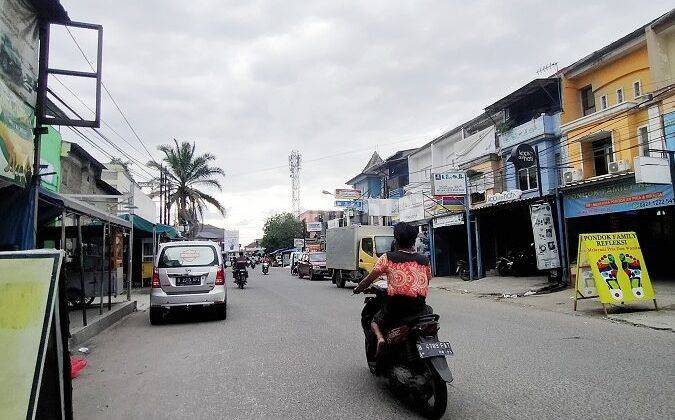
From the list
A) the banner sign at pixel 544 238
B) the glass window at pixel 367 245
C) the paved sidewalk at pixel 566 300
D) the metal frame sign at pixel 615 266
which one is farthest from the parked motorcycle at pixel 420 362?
the glass window at pixel 367 245

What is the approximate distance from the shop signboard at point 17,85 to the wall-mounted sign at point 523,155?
632 inches

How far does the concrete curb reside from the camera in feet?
29.8

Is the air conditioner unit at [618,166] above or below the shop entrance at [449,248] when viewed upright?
above

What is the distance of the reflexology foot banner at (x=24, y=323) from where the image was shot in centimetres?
310

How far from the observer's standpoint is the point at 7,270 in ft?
10.7

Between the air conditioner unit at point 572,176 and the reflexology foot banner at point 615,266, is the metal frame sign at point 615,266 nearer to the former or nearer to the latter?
the reflexology foot banner at point 615,266

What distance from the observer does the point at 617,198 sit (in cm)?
1688

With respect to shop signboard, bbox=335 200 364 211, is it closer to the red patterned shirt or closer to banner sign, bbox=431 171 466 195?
banner sign, bbox=431 171 466 195

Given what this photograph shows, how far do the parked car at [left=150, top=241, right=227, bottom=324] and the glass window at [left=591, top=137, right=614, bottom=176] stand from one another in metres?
16.0

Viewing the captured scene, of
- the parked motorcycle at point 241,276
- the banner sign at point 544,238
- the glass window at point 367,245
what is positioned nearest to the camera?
the banner sign at point 544,238

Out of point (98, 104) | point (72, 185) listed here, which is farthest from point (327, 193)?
point (98, 104)

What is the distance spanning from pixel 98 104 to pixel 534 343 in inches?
353

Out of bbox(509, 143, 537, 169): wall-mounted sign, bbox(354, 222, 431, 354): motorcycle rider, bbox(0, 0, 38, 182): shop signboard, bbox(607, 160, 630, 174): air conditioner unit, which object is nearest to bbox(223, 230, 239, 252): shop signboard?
bbox(509, 143, 537, 169): wall-mounted sign

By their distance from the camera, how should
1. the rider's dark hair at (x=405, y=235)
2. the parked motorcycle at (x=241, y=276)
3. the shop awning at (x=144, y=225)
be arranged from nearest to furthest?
1. the rider's dark hair at (x=405, y=235)
2. the shop awning at (x=144, y=225)
3. the parked motorcycle at (x=241, y=276)
